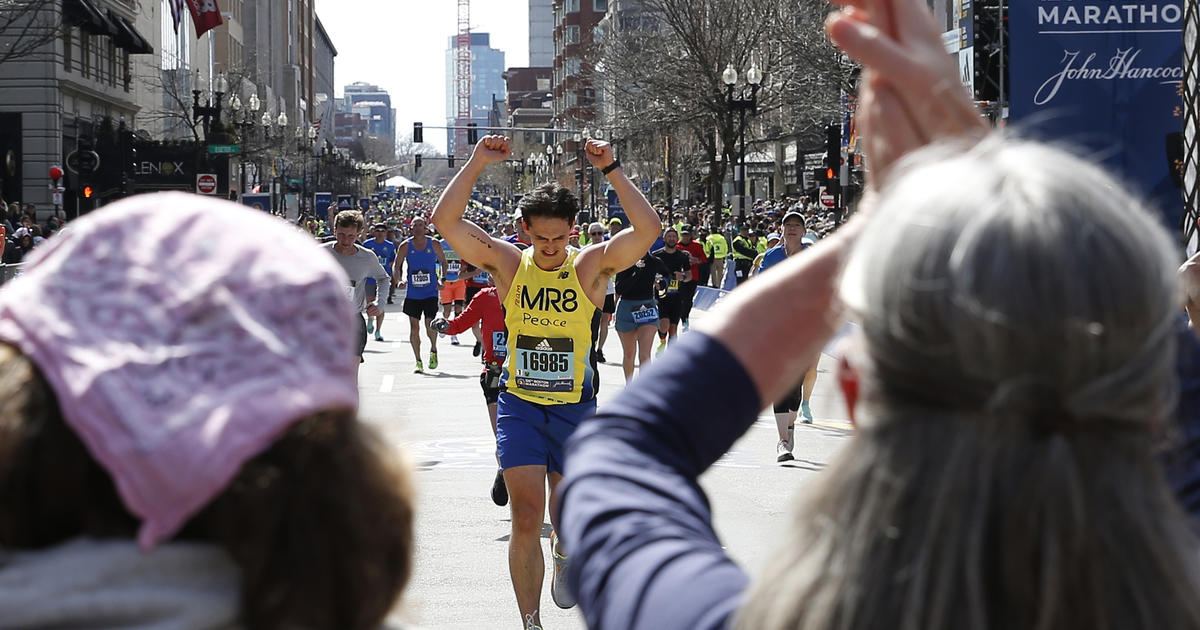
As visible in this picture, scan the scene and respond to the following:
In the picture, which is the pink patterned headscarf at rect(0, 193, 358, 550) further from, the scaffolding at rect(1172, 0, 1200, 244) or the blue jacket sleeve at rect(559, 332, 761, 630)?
the scaffolding at rect(1172, 0, 1200, 244)

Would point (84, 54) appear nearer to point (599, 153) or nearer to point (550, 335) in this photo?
point (550, 335)

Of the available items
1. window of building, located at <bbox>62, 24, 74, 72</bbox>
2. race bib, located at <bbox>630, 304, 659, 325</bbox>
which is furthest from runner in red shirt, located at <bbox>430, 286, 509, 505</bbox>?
window of building, located at <bbox>62, 24, 74, 72</bbox>

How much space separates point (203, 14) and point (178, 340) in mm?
48449

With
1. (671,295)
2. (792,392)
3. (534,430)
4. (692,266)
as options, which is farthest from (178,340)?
(692,266)

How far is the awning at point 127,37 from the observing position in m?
51.4

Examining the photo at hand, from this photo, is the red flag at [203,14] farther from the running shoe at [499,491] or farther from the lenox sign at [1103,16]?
the running shoe at [499,491]

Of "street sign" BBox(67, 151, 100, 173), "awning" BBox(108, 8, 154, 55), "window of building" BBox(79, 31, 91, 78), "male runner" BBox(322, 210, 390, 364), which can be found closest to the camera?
"male runner" BBox(322, 210, 390, 364)

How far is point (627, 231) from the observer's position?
23.6 ft

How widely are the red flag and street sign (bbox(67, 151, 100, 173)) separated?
40.2ft

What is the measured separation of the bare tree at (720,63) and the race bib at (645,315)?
2514 centimetres

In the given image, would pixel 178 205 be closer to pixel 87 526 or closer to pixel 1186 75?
pixel 87 526

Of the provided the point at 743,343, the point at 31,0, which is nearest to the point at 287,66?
the point at 31,0

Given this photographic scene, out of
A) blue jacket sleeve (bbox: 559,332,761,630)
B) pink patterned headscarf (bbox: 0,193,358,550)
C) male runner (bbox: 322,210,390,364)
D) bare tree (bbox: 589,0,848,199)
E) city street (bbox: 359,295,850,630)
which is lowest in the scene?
city street (bbox: 359,295,850,630)

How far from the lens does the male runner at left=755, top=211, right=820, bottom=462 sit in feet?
40.2
